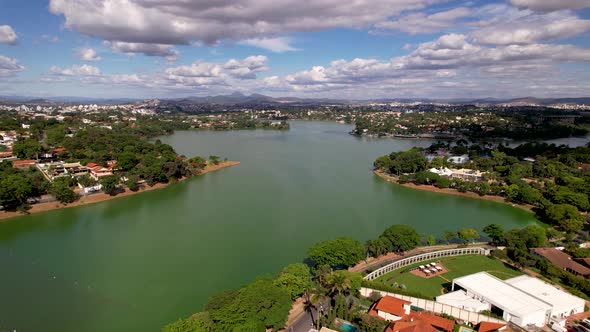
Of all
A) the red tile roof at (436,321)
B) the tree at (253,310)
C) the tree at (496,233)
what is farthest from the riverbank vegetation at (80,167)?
the tree at (496,233)

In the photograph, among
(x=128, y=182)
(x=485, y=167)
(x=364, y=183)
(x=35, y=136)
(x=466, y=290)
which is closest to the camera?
(x=466, y=290)

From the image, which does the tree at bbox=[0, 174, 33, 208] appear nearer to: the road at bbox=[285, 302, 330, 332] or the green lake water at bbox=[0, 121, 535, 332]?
the green lake water at bbox=[0, 121, 535, 332]

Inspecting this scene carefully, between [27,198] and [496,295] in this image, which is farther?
[27,198]

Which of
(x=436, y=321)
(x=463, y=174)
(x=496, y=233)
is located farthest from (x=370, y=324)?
(x=463, y=174)

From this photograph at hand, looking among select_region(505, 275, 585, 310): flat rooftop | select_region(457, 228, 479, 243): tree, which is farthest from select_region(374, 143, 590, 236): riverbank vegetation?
select_region(505, 275, 585, 310): flat rooftop

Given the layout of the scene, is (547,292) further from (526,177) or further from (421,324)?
(526,177)

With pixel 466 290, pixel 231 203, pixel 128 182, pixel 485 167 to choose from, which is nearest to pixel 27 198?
pixel 128 182

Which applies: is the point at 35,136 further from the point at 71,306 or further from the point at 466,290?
the point at 466,290
